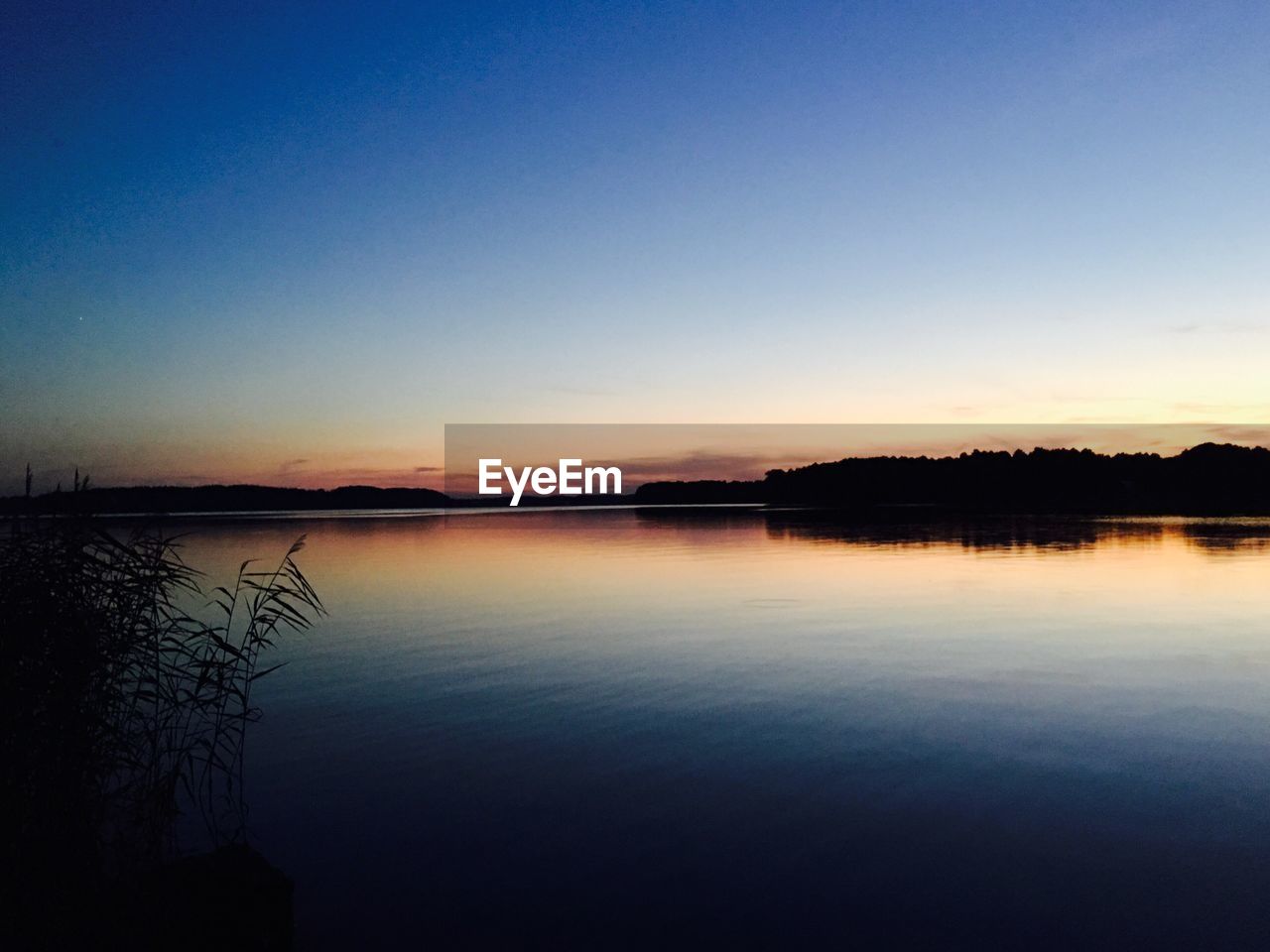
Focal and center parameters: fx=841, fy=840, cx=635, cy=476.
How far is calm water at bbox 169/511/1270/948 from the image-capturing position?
25.6ft

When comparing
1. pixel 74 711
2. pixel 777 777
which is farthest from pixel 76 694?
pixel 777 777

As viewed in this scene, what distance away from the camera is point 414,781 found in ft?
36.7

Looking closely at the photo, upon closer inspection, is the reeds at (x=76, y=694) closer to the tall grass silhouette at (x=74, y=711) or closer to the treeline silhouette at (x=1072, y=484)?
the tall grass silhouette at (x=74, y=711)

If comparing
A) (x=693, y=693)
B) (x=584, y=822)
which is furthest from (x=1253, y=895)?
(x=693, y=693)

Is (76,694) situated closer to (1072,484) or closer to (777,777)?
(777,777)

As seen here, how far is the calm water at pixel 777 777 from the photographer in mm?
7805

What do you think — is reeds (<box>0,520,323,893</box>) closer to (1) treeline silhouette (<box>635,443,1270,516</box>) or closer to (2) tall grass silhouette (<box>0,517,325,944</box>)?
(2) tall grass silhouette (<box>0,517,325,944</box>)

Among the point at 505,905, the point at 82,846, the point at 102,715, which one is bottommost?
the point at 505,905

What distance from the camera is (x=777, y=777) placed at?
1108cm

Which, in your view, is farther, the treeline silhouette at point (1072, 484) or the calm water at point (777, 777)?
the treeline silhouette at point (1072, 484)

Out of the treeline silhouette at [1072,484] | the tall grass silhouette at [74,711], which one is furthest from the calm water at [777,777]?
the treeline silhouette at [1072,484]

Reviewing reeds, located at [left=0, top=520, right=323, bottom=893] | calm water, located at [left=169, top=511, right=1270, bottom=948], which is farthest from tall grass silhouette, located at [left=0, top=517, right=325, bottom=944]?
calm water, located at [left=169, top=511, right=1270, bottom=948]

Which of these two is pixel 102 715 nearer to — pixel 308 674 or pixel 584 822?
pixel 584 822

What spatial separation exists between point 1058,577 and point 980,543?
753 inches
